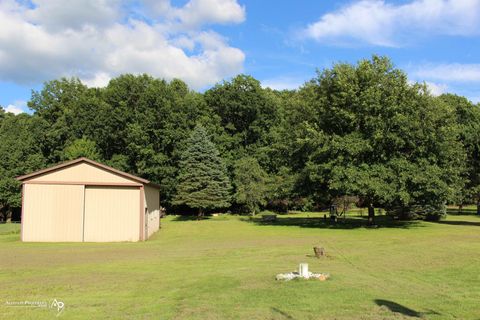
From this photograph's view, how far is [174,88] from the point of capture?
57.5m

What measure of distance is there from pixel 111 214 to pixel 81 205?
1821 millimetres

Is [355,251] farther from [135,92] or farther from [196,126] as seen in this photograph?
[135,92]

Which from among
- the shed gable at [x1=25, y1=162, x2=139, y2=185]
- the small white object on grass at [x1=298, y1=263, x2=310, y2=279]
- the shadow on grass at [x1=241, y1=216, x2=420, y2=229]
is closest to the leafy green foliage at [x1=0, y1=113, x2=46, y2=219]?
the shed gable at [x1=25, y1=162, x2=139, y2=185]

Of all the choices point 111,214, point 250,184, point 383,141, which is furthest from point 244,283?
point 250,184

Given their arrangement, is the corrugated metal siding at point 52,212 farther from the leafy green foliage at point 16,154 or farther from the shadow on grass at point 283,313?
the leafy green foliage at point 16,154

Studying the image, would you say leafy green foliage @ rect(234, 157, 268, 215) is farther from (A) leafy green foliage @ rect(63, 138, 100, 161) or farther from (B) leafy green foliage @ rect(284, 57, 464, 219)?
(A) leafy green foliage @ rect(63, 138, 100, 161)

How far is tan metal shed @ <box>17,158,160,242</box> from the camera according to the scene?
2436cm

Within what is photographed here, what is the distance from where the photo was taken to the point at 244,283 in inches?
421

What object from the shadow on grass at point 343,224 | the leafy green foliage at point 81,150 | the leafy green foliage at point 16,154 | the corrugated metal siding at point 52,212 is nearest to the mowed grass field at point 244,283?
the corrugated metal siding at point 52,212

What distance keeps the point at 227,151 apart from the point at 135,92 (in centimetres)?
1453

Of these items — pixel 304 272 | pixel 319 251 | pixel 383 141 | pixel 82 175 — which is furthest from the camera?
pixel 383 141

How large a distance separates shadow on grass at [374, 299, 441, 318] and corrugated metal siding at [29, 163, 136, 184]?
19.1 metres

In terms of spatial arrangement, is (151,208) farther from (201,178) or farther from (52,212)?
(201,178)

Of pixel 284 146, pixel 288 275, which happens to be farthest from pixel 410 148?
pixel 288 275
